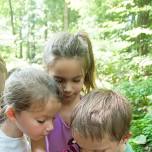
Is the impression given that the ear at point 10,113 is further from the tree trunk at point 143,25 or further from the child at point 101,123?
the tree trunk at point 143,25

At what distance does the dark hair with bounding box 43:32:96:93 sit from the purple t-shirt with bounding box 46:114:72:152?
21 cm

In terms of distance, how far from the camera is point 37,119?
4.26 feet

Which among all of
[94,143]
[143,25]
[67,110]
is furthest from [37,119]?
[143,25]

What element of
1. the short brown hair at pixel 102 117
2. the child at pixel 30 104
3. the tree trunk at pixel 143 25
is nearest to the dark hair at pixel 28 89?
the child at pixel 30 104

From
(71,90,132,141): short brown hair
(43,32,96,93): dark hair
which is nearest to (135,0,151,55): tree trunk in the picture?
(43,32,96,93): dark hair

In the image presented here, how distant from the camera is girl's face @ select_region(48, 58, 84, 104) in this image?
58.4 inches

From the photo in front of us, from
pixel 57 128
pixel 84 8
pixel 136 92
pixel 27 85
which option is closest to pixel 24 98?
pixel 27 85

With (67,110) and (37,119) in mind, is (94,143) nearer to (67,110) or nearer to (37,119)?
(37,119)

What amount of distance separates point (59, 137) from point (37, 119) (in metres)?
0.28

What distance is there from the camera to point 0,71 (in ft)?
5.59

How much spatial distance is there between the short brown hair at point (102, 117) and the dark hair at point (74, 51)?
0.26 metres

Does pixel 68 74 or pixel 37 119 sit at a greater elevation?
pixel 68 74

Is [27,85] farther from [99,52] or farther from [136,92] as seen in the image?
[99,52]

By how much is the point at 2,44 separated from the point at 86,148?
32.9 feet
